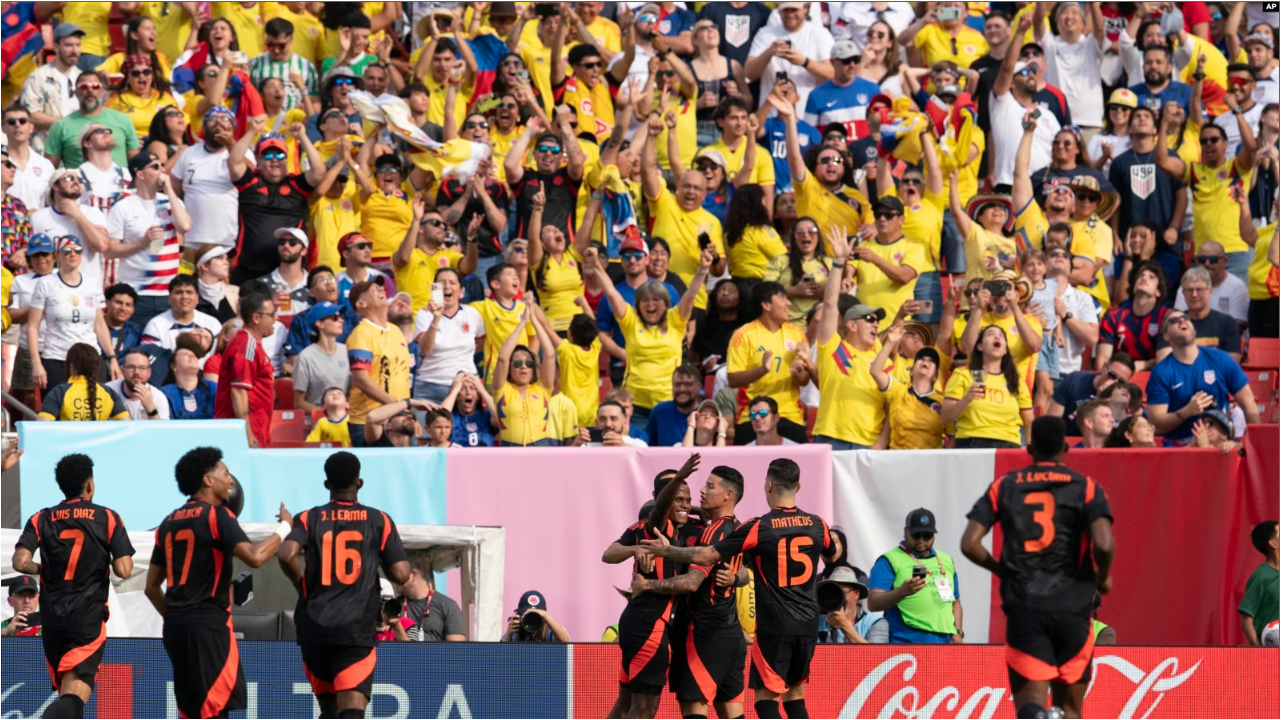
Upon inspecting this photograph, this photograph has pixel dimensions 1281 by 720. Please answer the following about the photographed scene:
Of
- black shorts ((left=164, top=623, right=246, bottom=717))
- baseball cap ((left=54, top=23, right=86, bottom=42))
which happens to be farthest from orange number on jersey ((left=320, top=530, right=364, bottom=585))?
baseball cap ((left=54, top=23, right=86, bottom=42))

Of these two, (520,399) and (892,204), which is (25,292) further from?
(892,204)

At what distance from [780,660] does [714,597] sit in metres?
0.56

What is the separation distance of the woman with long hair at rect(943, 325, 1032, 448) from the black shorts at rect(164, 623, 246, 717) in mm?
6407

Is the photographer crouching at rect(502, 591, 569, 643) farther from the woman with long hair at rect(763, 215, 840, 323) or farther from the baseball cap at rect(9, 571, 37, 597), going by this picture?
the woman with long hair at rect(763, 215, 840, 323)

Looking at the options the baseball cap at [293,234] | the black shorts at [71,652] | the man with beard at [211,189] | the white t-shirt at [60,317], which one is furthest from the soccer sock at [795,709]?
the man with beard at [211,189]

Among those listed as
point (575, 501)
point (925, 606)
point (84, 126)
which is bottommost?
point (925, 606)

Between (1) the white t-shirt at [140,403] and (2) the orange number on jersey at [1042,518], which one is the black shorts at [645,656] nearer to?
(2) the orange number on jersey at [1042,518]

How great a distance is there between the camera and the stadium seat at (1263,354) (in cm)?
1662

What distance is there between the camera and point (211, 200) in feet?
56.2

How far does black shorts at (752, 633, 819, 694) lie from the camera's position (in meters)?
11.0

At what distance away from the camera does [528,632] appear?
12.9 meters

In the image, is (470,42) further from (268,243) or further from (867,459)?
(867,459)

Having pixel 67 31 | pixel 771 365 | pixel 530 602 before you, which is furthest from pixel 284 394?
pixel 67 31

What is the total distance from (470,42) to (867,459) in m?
7.73
